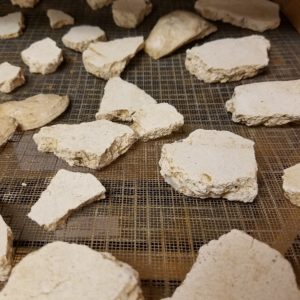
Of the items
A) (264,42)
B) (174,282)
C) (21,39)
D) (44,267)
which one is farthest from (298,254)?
(21,39)

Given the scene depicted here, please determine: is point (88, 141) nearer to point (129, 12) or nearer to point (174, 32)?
point (174, 32)

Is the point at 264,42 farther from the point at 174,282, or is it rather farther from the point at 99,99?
the point at 174,282

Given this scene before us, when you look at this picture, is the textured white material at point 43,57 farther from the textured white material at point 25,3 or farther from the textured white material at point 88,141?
the textured white material at point 25,3

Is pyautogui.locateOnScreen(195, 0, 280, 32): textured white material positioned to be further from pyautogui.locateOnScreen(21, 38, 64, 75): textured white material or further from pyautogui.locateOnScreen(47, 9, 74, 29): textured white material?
pyautogui.locateOnScreen(21, 38, 64, 75): textured white material

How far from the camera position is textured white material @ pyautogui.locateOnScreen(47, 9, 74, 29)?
3.26 meters

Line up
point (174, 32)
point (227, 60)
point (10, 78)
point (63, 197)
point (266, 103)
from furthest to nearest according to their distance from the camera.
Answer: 1. point (174, 32)
2. point (227, 60)
3. point (10, 78)
4. point (266, 103)
5. point (63, 197)

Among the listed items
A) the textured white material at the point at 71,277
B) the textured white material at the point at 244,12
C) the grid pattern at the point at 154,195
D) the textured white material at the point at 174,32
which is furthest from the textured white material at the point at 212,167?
the textured white material at the point at 244,12

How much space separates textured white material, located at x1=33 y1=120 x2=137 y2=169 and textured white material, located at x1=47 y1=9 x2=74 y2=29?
57.1 inches

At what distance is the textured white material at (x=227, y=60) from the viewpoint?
2.64m

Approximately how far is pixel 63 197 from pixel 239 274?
35.9 inches

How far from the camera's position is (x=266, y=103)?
7.68 feet

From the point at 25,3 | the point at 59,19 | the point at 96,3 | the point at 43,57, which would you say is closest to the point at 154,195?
the point at 43,57

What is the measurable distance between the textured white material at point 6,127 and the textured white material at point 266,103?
138 cm

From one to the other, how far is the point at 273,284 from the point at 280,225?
0.38m
